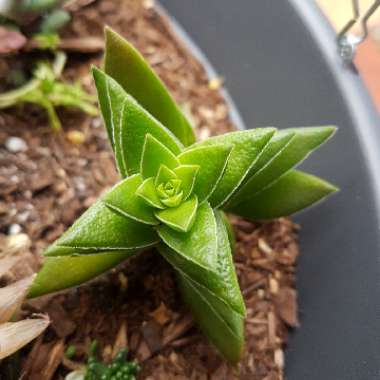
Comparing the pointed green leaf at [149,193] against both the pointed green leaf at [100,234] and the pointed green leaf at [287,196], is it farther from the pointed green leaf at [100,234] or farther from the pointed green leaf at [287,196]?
the pointed green leaf at [287,196]

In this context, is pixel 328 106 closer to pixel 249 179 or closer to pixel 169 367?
pixel 249 179

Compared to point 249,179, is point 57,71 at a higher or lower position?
higher

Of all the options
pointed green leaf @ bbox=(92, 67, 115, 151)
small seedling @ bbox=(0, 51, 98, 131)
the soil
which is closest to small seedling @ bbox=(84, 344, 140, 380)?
the soil

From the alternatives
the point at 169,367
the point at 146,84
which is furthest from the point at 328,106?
the point at 169,367

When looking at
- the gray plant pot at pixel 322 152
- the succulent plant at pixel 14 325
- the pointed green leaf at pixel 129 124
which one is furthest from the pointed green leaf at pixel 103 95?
the gray plant pot at pixel 322 152

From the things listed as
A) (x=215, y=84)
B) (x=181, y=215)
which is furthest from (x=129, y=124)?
(x=215, y=84)

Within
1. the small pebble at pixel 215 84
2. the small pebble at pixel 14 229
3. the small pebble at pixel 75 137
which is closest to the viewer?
the small pebble at pixel 14 229

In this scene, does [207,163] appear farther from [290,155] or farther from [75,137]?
[75,137]
